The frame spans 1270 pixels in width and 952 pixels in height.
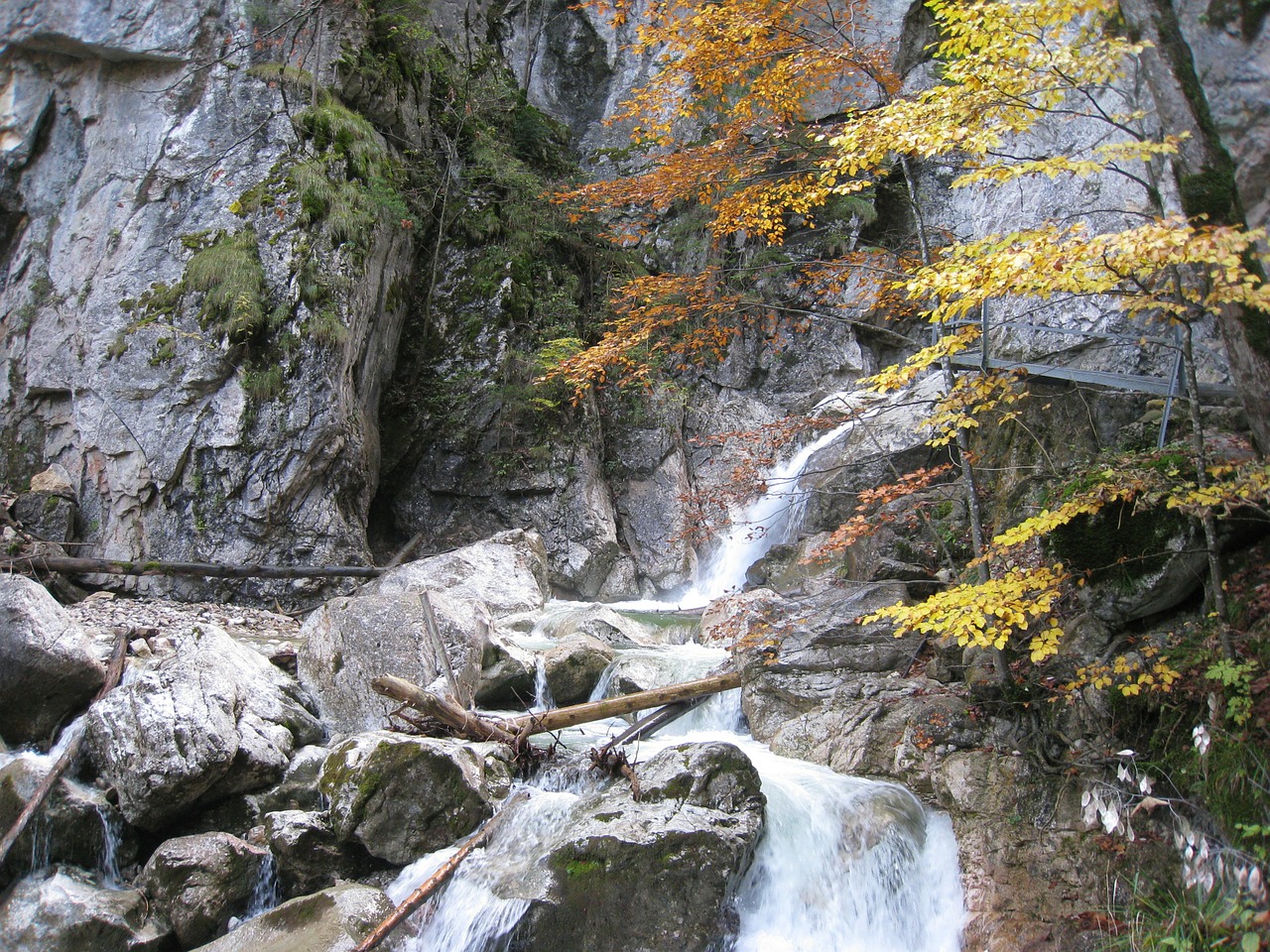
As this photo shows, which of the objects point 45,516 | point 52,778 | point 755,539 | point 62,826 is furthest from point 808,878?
point 45,516

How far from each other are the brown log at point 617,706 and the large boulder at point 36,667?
3.34m

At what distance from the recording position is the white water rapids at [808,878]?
4.66m

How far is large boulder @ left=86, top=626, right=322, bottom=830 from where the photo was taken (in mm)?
5395

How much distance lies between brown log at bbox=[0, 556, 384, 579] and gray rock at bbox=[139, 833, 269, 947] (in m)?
5.38

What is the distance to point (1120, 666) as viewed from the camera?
4.34 metres

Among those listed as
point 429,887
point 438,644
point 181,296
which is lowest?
point 429,887

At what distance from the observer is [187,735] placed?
18.0 ft

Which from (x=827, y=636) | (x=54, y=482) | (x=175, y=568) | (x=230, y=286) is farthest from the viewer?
(x=230, y=286)

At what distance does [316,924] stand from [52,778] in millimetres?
2382

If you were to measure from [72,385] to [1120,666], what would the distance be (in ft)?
40.3

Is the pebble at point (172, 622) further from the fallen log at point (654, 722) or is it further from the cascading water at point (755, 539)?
the cascading water at point (755, 539)

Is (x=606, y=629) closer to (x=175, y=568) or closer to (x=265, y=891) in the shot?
(x=265, y=891)

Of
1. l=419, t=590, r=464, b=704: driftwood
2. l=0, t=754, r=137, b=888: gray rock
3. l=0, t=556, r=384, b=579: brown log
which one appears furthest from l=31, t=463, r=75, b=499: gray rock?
l=419, t=590, r=464, b=704: driftwood

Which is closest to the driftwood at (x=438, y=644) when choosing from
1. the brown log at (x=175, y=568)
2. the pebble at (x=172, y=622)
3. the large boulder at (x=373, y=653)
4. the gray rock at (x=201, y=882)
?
the large boulder at (x=373, y=653)
